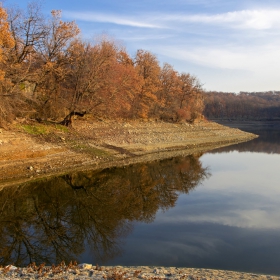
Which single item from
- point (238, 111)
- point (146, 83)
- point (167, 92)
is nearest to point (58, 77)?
point (146, 83)

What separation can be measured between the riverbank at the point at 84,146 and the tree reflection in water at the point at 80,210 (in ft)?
5.37

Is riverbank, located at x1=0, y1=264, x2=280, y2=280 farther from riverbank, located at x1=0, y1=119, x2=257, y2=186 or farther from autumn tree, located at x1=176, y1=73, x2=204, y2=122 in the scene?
autumn tree, located at x1=176, y1=73, x2=204, y2=122

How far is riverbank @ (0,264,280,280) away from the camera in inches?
251

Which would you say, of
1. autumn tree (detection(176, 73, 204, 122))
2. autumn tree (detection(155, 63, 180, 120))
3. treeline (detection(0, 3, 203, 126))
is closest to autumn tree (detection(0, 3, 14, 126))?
treeline (detection(0, 3, 203, 126))

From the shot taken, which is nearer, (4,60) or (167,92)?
(4,60)

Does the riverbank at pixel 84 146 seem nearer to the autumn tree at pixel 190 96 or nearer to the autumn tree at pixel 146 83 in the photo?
the autumn tree at pixel 146 83

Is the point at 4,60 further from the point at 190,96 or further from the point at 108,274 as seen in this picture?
the point at 190,96

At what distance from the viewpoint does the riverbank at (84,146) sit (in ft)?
60.2

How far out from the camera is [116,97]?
29.7 m

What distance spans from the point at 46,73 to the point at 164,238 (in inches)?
816

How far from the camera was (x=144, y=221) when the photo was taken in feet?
38.5

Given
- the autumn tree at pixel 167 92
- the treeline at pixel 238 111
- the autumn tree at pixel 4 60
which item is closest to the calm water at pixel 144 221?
the autumn tree at pixel 4 60

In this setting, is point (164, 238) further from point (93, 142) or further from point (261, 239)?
point (93, 142)

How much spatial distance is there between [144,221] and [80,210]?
9.29 feet
